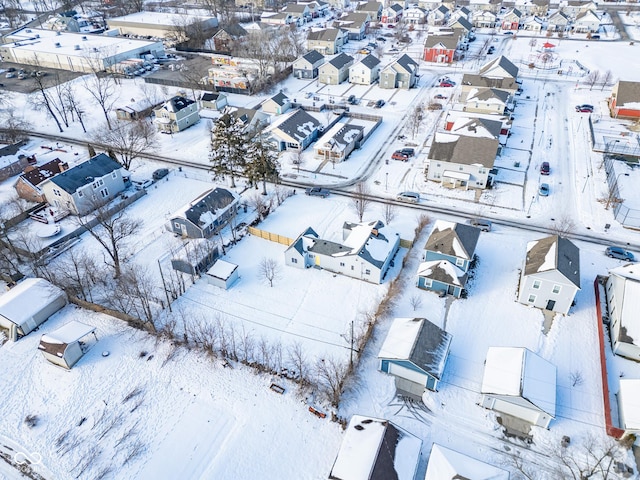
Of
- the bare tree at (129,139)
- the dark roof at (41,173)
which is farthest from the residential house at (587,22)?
the dark roof at (41,173)

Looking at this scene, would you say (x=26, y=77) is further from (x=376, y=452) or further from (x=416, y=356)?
(x=376, y=452)

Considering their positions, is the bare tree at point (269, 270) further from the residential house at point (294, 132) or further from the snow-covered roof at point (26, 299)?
the residential house at point (294, 132)

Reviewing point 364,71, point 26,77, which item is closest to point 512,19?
point 364,71

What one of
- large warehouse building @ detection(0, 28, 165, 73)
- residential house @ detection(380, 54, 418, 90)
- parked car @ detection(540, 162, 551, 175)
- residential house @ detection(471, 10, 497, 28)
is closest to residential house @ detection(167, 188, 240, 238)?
parked car @ detection(540, 162, 551, 175)

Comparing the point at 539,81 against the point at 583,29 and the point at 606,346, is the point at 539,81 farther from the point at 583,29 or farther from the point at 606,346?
the point at 606,346

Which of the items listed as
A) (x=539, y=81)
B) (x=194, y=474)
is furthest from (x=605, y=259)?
(x=539, y=81)

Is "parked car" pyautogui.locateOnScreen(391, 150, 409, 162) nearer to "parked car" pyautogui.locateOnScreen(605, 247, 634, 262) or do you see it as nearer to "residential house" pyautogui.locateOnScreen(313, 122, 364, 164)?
"residential house" pyautogui.locateOnScreen(313, 122, 364, 164)

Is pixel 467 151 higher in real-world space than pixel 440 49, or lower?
lower
